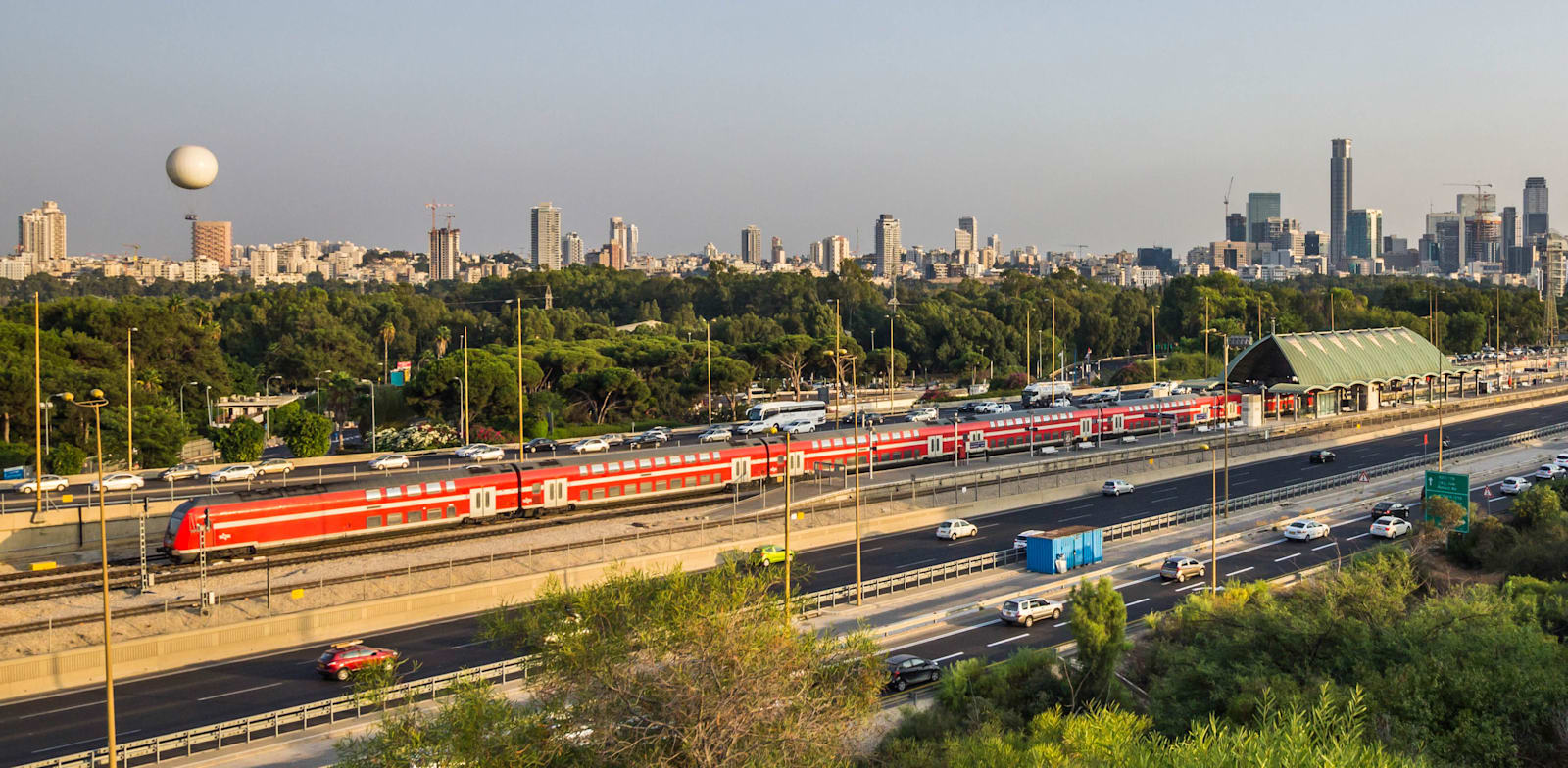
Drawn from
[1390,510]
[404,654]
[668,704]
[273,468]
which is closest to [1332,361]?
[1390,510]

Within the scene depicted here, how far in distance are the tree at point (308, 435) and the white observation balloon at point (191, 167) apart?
837 inches

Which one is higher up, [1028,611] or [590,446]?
[590,446]

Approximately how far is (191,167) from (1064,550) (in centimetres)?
3054

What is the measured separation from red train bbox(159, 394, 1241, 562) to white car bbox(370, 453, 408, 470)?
8557 mm

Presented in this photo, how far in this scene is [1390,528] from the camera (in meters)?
44.2

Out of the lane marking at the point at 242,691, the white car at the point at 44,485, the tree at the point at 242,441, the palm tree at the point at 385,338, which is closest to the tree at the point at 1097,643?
the lane marking at the point at 242,691

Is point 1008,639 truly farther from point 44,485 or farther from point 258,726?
point 44,485

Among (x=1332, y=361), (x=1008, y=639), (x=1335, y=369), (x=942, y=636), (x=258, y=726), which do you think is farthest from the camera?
(x=1332, y=361)

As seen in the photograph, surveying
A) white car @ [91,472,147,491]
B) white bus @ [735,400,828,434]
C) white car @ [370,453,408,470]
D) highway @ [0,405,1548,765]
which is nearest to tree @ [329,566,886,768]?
highway @ [0,405,1548,765]

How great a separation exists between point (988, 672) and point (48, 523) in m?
32.3

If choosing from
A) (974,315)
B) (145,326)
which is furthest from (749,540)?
(974,315)

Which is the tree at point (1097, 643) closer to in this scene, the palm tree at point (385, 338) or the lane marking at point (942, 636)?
the lane marking at point (942, 636)

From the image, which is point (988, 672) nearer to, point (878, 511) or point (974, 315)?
point (878, 511)

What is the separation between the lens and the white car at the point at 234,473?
4794cm
